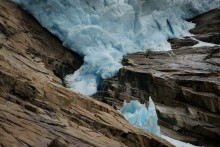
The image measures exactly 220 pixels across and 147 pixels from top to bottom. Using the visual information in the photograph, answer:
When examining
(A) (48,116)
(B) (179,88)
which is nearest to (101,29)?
(B) (179,88)

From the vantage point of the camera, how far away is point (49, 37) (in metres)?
23.8

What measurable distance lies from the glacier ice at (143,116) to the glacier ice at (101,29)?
15.2 ft

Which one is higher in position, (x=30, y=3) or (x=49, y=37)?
(x=30, y=3)

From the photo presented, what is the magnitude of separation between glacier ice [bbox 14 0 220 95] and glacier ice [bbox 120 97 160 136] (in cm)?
463

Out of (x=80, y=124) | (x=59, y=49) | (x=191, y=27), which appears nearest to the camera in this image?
(x=80, y=124)

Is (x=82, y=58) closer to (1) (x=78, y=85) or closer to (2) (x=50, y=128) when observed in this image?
(1) (x=78, y=85)

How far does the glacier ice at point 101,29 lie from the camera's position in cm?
2238

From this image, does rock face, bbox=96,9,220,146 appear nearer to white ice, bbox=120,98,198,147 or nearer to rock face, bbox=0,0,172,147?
white ice, bbox=120,98,198,147

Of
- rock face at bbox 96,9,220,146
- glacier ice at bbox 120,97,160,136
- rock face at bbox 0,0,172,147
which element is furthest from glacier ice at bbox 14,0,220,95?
rock face at bbox 0,0,172,147

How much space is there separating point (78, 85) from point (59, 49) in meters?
3.61

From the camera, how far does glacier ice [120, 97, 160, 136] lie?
15461mm

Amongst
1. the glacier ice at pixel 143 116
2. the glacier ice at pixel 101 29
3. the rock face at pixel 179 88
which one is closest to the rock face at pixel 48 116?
the glacier ice at pixel 143 116

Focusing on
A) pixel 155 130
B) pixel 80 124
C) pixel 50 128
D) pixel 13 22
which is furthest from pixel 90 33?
pixel 50 128

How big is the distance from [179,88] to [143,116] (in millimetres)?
4089
